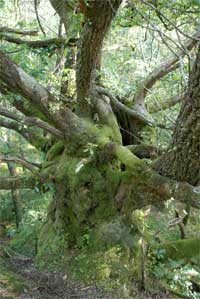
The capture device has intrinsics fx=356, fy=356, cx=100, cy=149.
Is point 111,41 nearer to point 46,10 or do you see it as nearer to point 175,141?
point 46,10

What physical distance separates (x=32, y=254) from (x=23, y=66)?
3063 mm

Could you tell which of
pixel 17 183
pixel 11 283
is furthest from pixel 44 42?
pixel 11 283

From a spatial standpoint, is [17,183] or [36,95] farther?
[17,183]

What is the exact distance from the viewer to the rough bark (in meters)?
2.98

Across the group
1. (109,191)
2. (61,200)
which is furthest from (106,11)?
(61,200)

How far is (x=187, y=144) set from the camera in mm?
3297

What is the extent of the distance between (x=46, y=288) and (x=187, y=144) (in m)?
2.64

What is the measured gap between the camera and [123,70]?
23.0ft

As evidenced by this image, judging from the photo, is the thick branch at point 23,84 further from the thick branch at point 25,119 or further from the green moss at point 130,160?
the green moss at point 130,160

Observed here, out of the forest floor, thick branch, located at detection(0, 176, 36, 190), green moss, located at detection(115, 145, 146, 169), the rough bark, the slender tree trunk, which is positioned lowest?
the slender tree trunk

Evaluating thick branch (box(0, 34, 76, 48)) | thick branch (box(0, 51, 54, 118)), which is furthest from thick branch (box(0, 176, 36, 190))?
thick branch (box(0, 34, 76, 48))

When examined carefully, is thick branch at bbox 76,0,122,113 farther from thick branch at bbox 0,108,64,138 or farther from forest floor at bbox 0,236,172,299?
forest floor at bbox 0,236,172,299

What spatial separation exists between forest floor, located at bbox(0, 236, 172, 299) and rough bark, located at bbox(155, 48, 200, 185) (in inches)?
69.6

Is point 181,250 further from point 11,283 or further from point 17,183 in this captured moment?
point 17,183
